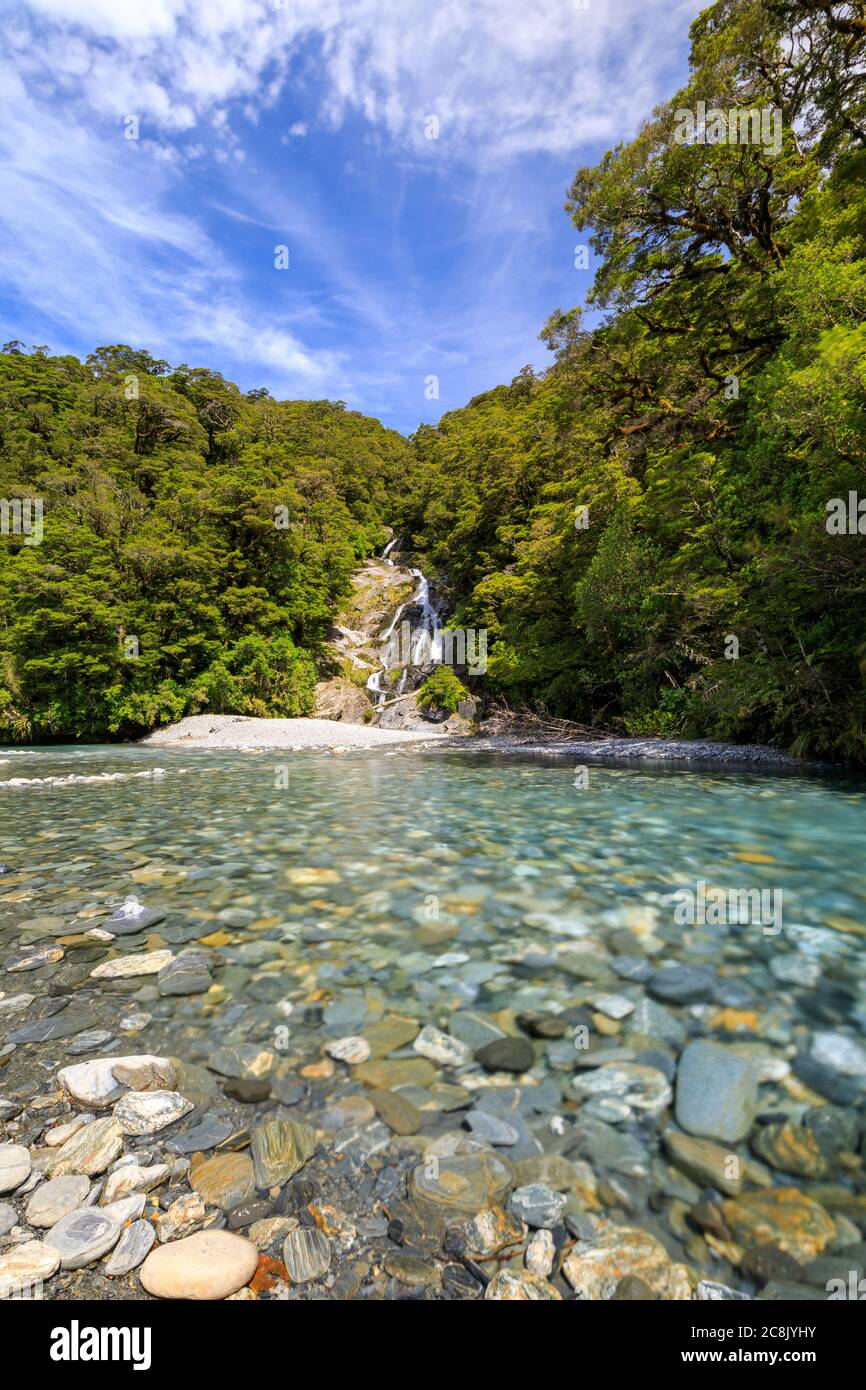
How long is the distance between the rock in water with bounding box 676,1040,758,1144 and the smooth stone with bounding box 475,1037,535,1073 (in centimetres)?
54

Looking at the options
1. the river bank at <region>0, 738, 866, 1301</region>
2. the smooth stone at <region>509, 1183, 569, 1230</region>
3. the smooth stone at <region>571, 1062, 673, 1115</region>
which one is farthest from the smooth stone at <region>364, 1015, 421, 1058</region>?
the smooth stone at <region>509, 1183, 569, 1230</region>

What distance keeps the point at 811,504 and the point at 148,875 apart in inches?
426

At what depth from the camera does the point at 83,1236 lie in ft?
4.71

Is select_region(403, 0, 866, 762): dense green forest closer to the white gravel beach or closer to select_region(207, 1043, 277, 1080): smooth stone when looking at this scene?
the white gravel beach

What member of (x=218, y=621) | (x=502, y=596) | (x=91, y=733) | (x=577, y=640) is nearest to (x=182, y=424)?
(x=218, y=621)

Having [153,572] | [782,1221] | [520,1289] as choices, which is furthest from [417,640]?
[520,1289]

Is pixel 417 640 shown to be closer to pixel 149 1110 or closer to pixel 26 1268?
pixel 149 1110

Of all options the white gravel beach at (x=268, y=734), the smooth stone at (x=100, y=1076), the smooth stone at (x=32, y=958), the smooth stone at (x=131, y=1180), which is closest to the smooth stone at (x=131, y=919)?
the smooth stone at (x=32, y=958)

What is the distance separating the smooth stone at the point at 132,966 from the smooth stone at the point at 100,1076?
709mm

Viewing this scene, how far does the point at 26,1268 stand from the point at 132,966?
175 centimetres

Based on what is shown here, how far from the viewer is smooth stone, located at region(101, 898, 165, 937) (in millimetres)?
3451

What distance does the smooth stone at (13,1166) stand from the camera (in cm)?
161

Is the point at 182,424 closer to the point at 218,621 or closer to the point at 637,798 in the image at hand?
the point at 218,621

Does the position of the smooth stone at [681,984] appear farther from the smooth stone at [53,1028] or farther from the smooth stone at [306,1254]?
the smooth stone at [53,1028]
